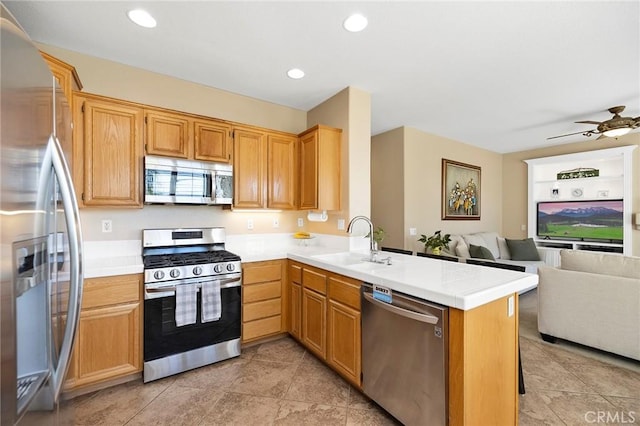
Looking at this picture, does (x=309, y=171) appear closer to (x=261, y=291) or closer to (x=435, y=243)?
(x=261, y=291)

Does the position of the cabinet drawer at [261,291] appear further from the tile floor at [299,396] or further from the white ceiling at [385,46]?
the white ceiling at [385,46]

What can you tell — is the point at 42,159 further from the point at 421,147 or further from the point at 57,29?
the point at 421,147

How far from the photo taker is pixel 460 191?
211 inches

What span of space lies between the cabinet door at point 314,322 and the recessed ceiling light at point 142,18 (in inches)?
97.5

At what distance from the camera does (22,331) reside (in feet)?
2.52

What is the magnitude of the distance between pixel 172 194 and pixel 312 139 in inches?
60.3

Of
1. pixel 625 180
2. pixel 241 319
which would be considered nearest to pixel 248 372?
pixel 241 319

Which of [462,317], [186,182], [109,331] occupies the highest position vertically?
[186,182]

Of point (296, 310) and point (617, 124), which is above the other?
point (617, 124)

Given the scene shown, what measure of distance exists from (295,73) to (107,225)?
7.46 ft

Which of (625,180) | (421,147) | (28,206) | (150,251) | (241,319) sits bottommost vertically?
(241,319)

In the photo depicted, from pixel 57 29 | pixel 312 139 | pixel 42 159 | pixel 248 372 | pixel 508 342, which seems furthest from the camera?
pixel 312 139

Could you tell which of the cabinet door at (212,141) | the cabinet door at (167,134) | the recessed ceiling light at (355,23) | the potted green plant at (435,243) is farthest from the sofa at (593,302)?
the cabinet door at (167,134)

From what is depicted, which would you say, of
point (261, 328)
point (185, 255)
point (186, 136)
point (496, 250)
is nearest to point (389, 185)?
point (496, 250)
